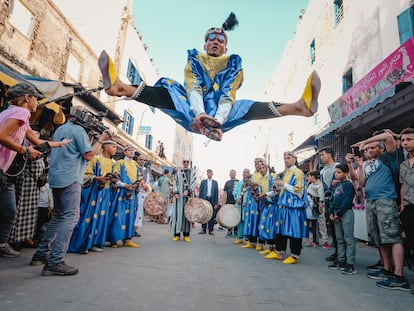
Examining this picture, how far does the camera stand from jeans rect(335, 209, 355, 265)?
372cm

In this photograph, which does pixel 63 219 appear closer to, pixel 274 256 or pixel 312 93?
pixel 312 93

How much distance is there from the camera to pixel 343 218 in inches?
155

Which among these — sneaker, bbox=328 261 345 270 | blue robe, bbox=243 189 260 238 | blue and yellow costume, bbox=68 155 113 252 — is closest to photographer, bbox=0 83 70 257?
blue and yellow costume, bbox=68 155 113 252

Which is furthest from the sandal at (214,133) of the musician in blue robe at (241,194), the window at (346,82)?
the window at (346,82)

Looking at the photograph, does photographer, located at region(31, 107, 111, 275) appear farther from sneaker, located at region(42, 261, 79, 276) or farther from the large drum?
the large drum

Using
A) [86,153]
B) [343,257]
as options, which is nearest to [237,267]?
[343,257]

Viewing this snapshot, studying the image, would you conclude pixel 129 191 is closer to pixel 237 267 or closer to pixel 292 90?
pixel 237 267

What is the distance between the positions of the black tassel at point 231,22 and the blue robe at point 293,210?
261 cm

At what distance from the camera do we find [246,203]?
21.0 feet

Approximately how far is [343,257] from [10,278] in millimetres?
3978

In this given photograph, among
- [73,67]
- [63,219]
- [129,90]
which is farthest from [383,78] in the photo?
[73,67]

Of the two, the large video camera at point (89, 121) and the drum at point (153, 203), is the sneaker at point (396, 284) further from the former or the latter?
the drum at point (153, 203)

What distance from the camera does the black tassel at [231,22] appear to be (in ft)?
9.85

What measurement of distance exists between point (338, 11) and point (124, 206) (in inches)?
454
